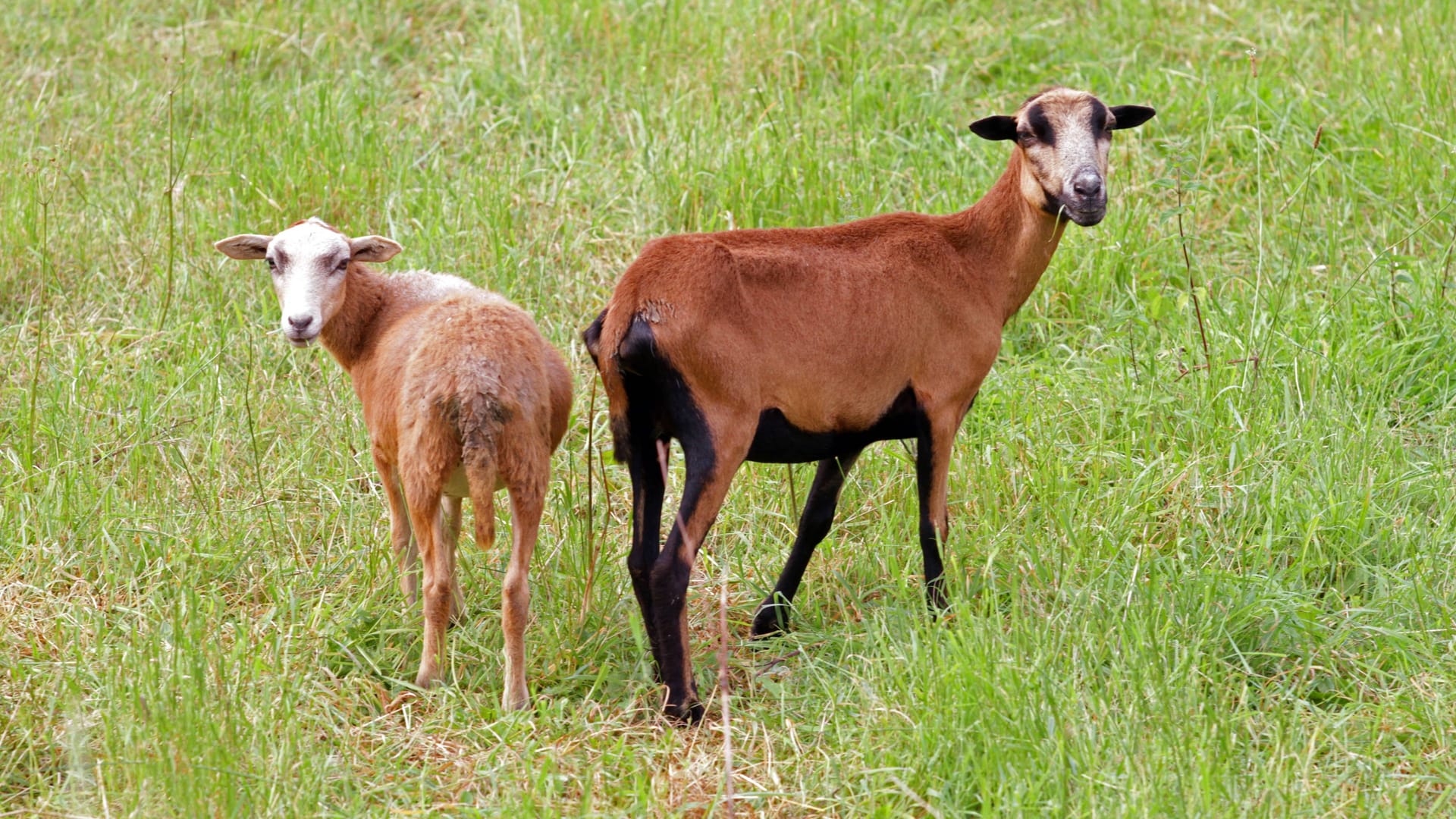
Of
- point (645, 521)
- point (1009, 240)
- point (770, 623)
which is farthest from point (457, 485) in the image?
point (1009, 240)

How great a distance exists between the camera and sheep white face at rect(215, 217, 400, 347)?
5.40 metres

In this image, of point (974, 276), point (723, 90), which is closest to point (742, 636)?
point (974, 276)

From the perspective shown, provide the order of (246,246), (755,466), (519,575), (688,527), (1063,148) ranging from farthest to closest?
(755,466)
(246,246)
(1063,148)
(519,575)
(688,527)

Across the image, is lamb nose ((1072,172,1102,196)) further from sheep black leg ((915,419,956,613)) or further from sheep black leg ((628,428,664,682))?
sheep black leg ((628,428,664,682))

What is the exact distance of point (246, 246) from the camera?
577cm

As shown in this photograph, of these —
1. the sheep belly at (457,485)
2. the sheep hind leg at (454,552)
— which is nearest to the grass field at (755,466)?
the sheep hind leg at (454,552)

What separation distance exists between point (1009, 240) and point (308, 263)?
261 centimetres

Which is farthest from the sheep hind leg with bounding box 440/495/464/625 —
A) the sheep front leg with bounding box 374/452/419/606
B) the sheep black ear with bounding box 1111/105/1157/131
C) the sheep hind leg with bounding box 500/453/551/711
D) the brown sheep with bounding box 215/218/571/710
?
the sheep black ear with bounding box 1111/105/1157/131

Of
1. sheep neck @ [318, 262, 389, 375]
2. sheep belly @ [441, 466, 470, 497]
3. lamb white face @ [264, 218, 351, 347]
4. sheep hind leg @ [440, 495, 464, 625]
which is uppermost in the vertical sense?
lamb white face @ [264, 218, 351, 347]

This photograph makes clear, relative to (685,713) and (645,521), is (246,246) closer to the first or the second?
(645,521)

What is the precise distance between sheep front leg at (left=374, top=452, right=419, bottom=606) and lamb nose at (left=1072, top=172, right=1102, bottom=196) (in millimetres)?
2696

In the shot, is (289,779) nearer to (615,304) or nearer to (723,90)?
(615,304)

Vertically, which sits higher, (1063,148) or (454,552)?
(1063,148)

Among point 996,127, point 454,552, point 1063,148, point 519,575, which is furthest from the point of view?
point 454,552
